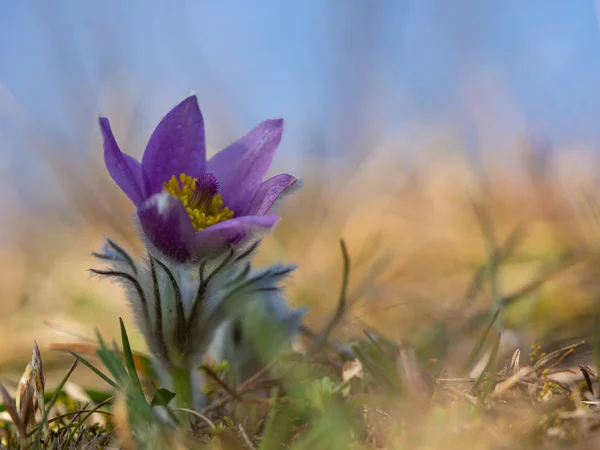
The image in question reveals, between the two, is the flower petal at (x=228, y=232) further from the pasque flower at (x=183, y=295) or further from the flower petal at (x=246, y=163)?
the flower petal at (x=246, y=163)

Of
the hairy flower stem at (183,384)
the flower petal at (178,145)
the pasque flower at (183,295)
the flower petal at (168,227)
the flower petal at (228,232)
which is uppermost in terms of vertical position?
the flower petal at (178,145)

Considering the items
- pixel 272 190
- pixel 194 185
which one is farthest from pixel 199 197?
pixel 272 190

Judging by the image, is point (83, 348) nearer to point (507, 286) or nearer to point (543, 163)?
point (507, 286)

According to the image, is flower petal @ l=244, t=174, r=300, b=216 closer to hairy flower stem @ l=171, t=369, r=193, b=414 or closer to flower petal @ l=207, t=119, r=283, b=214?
flower petal @ l=207, t=119, r=283, b=214

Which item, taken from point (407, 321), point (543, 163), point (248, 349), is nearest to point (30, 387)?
point (248, 349)

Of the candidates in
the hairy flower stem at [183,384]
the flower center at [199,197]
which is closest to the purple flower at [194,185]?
the flower center at [199,197]

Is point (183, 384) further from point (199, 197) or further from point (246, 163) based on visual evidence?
point (246, 163)
